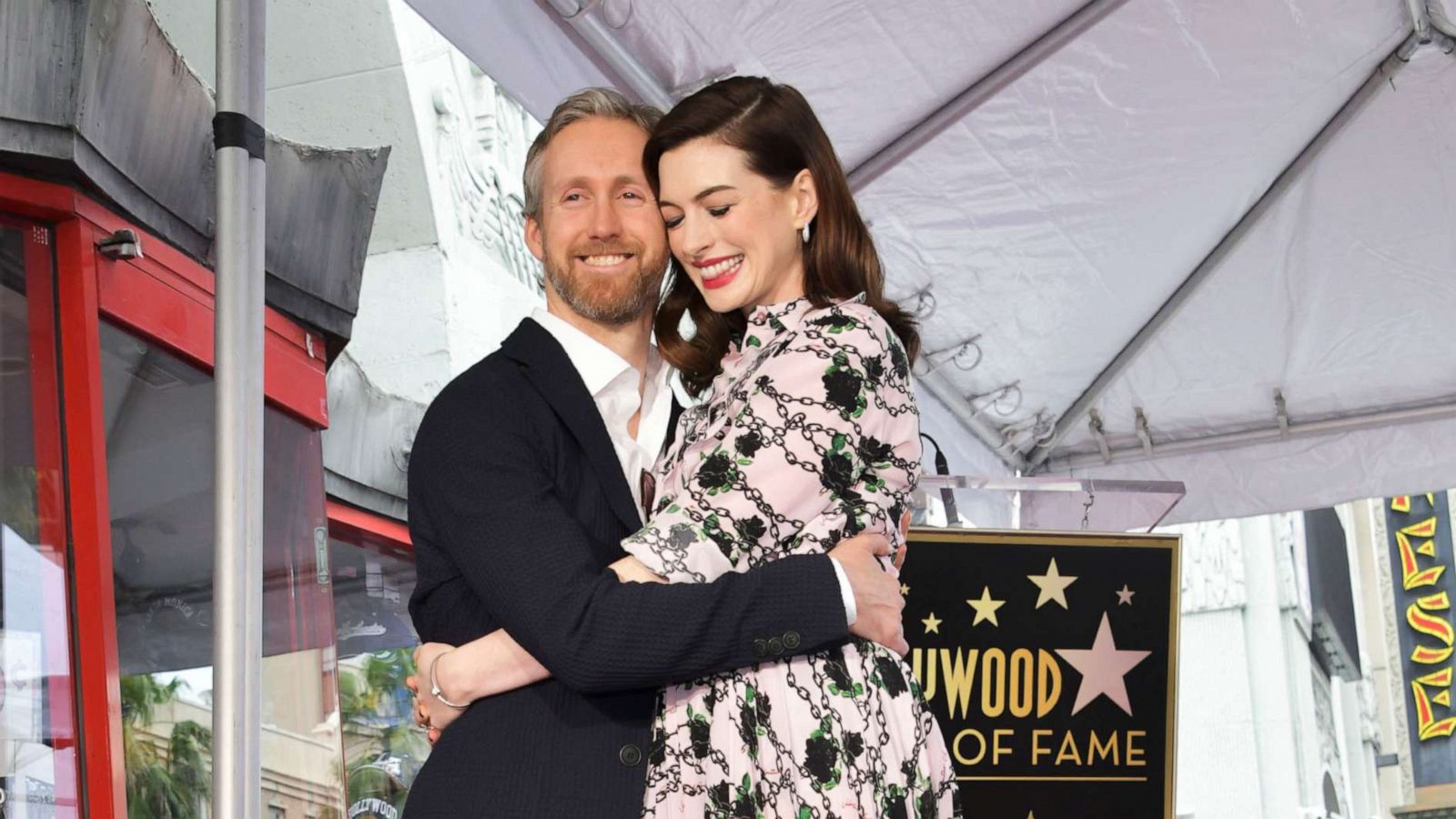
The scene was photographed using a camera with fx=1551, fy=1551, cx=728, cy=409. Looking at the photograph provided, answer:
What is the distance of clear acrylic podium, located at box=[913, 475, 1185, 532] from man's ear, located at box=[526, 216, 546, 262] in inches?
73.4

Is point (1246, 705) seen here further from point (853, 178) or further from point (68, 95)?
point (68, 95)

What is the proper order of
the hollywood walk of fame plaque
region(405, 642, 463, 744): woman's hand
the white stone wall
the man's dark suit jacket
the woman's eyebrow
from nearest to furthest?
the man's dark suit jacket → region(405, 642, 463, 744): woman's hand → the woman's eyebrow → the hollywood walk of fame plaque → the white stone wall

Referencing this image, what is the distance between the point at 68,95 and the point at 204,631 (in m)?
0.91

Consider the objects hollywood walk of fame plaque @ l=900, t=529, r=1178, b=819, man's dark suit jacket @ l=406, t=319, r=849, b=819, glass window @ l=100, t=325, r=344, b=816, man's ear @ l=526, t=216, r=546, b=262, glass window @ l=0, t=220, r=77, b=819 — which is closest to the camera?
man's dark suit jacket @ l=406, t=319, r=849, b=819

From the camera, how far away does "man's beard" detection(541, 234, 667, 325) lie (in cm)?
187

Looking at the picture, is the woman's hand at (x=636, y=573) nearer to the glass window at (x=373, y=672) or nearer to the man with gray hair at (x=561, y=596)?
the man with gray hair at (x=561, y=596)

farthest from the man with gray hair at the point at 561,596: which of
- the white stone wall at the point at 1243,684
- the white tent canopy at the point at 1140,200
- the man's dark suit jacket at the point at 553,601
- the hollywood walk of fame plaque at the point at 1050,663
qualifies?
the white stone wall at the point at 1243,684

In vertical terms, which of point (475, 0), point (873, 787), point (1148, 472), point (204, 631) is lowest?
point (873, 787)

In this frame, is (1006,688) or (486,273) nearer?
(1006,688)

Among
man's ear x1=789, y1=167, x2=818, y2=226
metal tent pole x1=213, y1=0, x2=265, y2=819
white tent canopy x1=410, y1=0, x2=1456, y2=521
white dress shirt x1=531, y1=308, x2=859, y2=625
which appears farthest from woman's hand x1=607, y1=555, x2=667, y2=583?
white tent canopy x1=410, y1=0, x2=1456, y2=521

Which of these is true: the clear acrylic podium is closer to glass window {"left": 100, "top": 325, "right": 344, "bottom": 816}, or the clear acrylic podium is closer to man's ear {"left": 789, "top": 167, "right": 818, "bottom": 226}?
glass window {"left": 100, "top": 325, "right": 344, "bottom": 816}

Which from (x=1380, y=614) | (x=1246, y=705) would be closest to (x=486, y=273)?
(x=1246, y=705)

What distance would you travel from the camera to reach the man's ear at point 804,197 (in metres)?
1.78

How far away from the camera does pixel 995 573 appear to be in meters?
3.57
